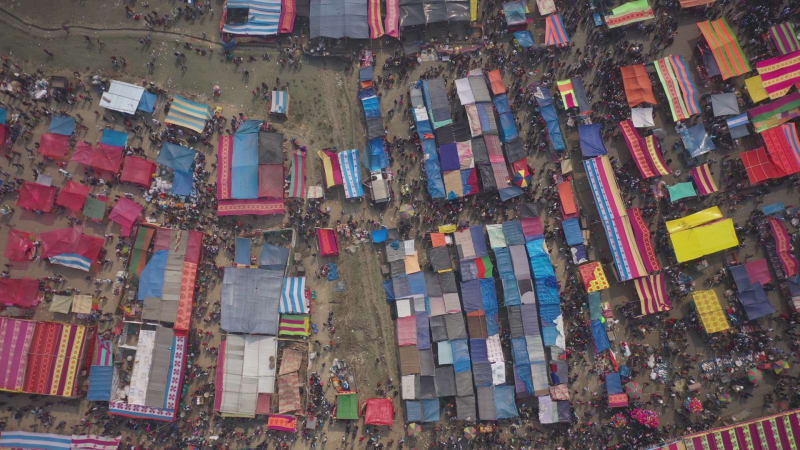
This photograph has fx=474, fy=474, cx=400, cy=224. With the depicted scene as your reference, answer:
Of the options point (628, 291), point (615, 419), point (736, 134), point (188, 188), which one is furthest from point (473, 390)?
point (736, 134)

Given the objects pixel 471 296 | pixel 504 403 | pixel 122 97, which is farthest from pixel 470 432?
pixel 122 97

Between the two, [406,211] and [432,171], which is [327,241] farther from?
[432,171]

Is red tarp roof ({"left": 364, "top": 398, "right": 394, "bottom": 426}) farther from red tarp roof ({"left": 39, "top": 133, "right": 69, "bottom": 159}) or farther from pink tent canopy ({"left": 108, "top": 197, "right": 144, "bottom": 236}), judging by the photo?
red tarp roof ({"left": 39, "top": 133, "right": 69, "bottom": 159})

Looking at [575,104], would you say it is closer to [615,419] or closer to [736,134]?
[736,134]

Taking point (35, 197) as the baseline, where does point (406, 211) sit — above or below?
below

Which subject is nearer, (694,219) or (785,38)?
(694,219)

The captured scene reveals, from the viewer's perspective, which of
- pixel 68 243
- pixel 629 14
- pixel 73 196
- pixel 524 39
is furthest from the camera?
pixel 524 39
